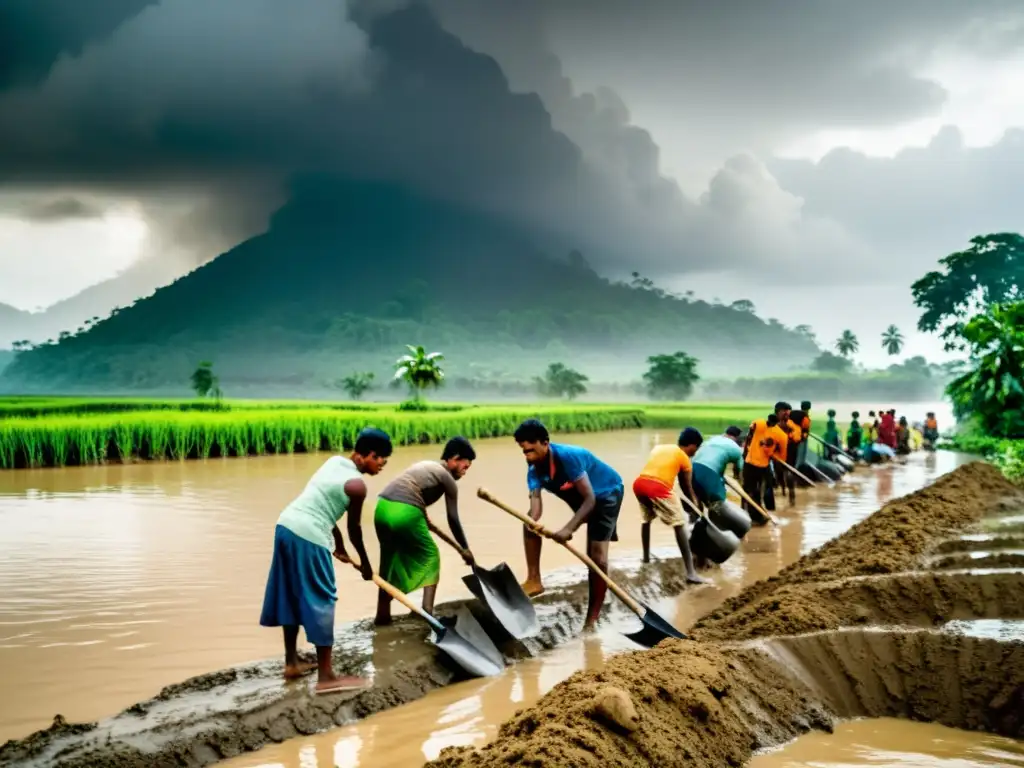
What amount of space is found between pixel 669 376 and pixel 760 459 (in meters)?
84.7

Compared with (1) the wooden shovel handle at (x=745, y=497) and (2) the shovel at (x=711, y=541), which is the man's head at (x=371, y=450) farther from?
(1) the wooden shovel handle at (x=745, y=497)

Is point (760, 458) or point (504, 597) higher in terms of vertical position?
point (760, 458)

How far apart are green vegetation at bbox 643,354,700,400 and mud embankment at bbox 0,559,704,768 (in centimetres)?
8854

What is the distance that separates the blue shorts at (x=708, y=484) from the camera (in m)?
7.82

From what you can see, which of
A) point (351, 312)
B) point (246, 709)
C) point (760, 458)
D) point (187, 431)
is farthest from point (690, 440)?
point (351, 312)

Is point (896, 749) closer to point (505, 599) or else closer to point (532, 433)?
point (505, 599)

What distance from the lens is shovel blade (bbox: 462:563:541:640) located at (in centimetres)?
500

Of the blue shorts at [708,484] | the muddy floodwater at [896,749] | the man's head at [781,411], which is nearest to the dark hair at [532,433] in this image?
the muddy floodwater at [896,749]

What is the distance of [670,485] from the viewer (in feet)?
22.5

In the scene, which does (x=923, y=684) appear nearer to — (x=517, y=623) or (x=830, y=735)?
(x=830, y=735)

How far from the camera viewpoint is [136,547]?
8.85 metres

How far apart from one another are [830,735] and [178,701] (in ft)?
9.71

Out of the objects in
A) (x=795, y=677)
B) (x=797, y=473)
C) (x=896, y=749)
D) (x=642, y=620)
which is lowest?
(x=896, y=749)

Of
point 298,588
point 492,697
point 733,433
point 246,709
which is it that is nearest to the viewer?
point 246,709
